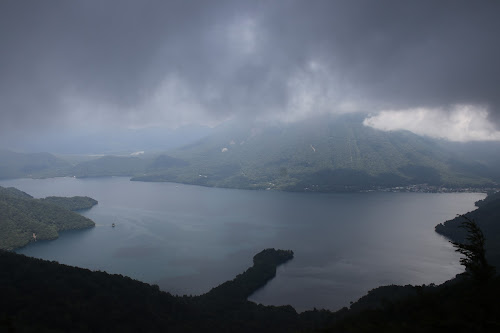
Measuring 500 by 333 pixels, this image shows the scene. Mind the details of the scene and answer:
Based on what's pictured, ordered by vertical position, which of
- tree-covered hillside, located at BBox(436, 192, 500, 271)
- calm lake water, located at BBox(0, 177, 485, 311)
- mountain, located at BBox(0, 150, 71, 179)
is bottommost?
calm lake water, located at BBox(0, 177, 485, 311)

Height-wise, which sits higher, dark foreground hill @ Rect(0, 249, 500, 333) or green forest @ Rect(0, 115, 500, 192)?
green forest @ Rect(0, 115, 500, 192)

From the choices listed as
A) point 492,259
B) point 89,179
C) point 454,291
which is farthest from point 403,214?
point 89,179

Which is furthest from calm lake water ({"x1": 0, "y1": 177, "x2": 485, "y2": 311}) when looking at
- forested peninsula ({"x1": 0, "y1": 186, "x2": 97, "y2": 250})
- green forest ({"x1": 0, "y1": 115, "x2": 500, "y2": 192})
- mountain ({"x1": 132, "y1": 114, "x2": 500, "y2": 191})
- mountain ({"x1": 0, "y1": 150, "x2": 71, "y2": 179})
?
mountain ({"x1": 0, "y1": 150, "x2": 71, "y2": 179})

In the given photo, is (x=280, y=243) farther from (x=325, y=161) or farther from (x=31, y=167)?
(x=31, y=167)

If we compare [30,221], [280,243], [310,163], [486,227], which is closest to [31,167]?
[30,221]

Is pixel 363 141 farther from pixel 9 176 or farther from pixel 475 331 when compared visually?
pixel 9 176

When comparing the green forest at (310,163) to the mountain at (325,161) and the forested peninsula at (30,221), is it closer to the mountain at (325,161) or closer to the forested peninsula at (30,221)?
the mountain at (325,161)

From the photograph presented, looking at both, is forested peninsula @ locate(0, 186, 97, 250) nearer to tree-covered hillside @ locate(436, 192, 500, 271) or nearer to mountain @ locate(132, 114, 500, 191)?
mountain @ locate(132, 114, 500, 191)
